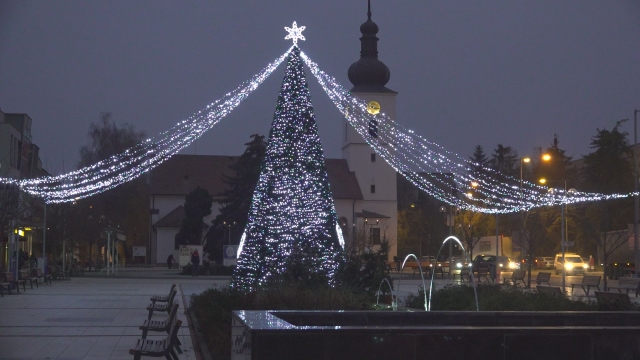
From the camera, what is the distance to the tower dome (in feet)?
249

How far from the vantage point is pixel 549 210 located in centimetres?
6694

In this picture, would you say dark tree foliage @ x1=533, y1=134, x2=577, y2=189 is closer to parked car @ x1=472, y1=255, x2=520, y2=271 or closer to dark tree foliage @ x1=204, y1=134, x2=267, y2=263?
parked car @ x1=472, y1=255, x2=520, y2=271

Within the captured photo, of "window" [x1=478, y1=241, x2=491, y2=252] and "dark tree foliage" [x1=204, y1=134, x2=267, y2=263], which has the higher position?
"dark tree foliage" [x1=204, y1=134, x2=267, y2=263]

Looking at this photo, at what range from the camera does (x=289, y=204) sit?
21.0 metres

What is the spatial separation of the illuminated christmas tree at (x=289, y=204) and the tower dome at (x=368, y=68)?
179 feet

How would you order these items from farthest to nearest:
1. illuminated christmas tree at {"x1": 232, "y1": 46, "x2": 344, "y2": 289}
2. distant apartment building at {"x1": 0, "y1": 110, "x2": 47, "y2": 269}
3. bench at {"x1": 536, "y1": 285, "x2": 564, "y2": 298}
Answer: distant apartment building at {"x1": 0, "y1": 110, "x2": 47, "y2": 269} → illuminated christmas tree at {"x1": 232, "y1": 46, "x2": 344, "y2": 289} → bench at {"x1": 536, "y1": 285, "x2": 564, "y2": 298}

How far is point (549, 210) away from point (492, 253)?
20.1 feet

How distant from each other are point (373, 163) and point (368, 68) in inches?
449

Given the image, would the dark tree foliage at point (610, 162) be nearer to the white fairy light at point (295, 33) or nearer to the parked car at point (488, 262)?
the parked car at point (488, 262)

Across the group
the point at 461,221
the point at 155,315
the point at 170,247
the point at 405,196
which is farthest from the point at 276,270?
the point at 405,196

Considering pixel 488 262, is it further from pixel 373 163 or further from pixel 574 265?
pixel 373 163

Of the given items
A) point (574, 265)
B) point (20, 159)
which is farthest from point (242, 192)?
point (574, 265)

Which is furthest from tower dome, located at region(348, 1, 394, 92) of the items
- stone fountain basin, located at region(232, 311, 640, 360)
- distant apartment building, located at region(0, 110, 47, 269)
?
stone fountain basin, located at region(232, 311, 640, 360)

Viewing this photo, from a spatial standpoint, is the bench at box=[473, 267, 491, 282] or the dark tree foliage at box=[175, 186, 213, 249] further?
the dark tree foliage at box=[175, 186, 213, 249]
